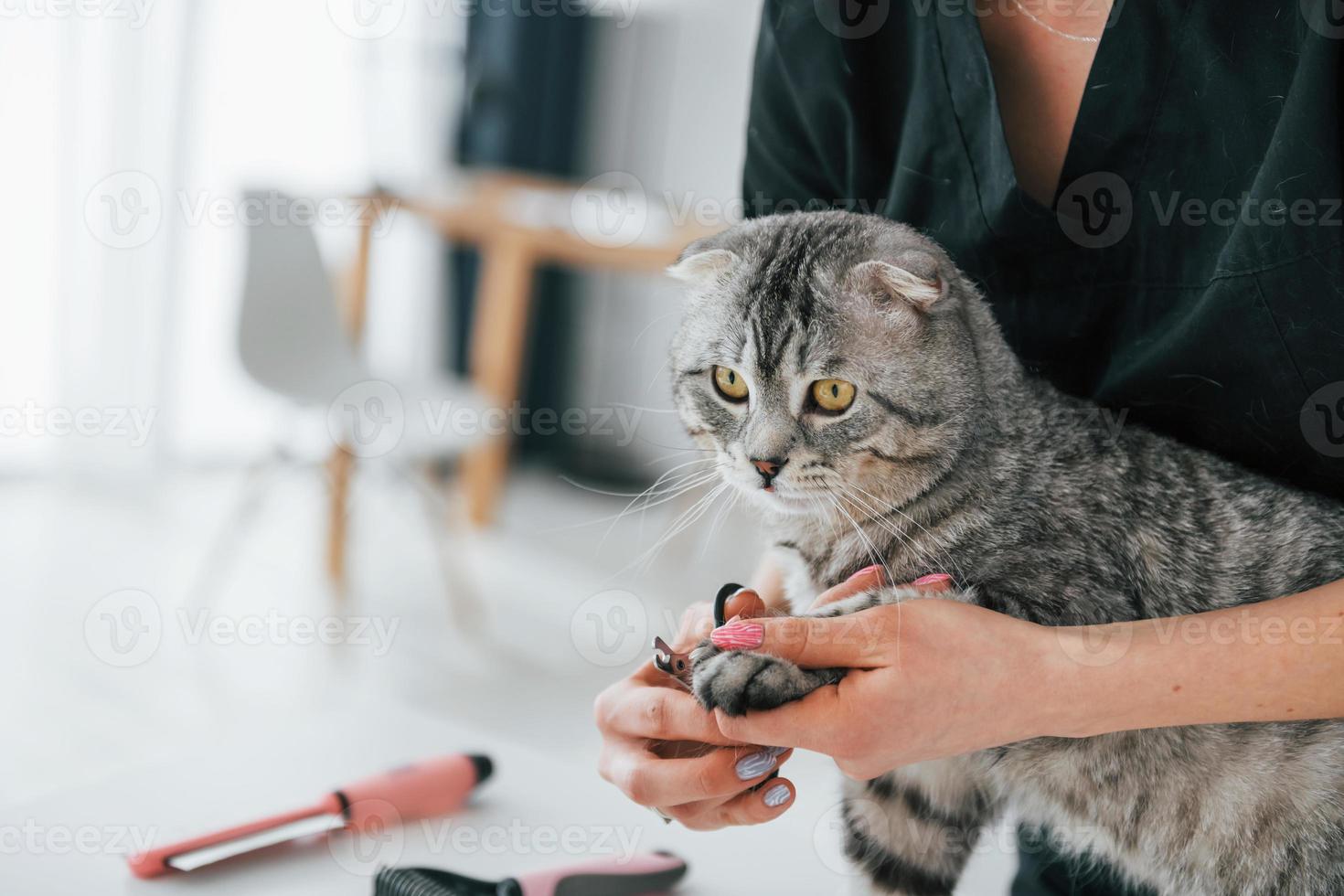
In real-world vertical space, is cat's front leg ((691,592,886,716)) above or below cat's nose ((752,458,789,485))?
below

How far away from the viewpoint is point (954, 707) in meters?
0.79

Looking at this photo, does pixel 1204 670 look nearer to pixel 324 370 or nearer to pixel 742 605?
pixel 742 605

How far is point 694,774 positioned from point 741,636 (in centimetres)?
10

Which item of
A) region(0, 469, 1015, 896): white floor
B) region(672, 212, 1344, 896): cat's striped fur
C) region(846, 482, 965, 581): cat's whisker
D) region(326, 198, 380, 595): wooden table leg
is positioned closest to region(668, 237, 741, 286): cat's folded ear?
region(672, 212, 1344, 896): cat's striped fur

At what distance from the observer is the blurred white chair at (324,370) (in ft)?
9.03

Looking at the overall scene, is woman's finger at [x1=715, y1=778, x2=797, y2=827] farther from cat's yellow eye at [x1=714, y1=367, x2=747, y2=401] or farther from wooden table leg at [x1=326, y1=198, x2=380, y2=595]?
wooden table leg at [x1=326, y1=198, x2=380, y2=595]

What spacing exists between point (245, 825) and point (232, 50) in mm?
3251

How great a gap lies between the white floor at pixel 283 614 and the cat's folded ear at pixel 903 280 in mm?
1061

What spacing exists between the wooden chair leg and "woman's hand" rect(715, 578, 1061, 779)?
239 centimetres

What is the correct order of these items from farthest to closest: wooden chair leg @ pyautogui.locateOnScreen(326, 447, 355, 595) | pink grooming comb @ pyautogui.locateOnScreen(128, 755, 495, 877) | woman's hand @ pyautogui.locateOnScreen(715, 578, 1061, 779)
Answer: wooden chair leg @ pyautogui.locateOnScreen(326, 447, 355, 595), pink grooming comb @ pyautogui.locateOnScreen(128, 755, 495, 877), woman's hand @ pyautogui.locateOnScreen(715, 578, 1061, 779)

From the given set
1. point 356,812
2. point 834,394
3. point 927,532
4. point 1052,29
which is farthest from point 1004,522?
point 356,812

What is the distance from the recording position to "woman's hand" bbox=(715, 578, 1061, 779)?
760 millimetres

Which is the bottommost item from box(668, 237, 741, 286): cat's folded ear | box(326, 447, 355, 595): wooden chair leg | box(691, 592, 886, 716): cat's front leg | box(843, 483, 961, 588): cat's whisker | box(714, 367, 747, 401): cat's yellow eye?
box(326, 447, 355, 595): wooden chair leg

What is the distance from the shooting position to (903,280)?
938 mm
